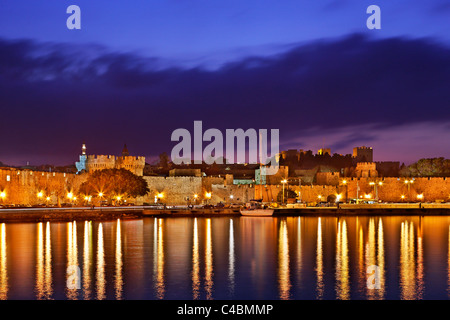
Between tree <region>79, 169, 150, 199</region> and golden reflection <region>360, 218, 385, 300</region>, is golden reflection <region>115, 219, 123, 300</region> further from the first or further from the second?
tree <region>79, 169, 150, 199</region>

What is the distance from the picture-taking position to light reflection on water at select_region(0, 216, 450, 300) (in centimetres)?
1557

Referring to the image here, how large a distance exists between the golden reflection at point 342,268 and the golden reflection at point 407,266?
1.42m

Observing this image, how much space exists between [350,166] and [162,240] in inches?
2033

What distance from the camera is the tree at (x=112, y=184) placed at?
46656 mm

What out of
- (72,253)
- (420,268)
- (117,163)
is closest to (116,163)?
(117,163)

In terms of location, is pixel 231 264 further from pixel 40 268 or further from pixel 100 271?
pixel 40 268

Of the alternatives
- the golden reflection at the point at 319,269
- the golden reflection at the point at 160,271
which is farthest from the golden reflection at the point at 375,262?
the golden reflection at the point at 160,271

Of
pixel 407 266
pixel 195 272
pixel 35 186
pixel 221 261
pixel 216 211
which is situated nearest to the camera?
pixel 195 272

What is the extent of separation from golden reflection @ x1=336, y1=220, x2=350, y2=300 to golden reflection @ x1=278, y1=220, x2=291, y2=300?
1326 mm

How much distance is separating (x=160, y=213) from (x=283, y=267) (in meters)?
24.3

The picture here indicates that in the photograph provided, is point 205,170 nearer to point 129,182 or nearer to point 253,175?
point 253,175

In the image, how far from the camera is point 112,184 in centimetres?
4653

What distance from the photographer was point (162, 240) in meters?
26.5

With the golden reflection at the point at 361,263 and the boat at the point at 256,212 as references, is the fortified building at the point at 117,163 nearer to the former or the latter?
the boat at the point at 256,212
